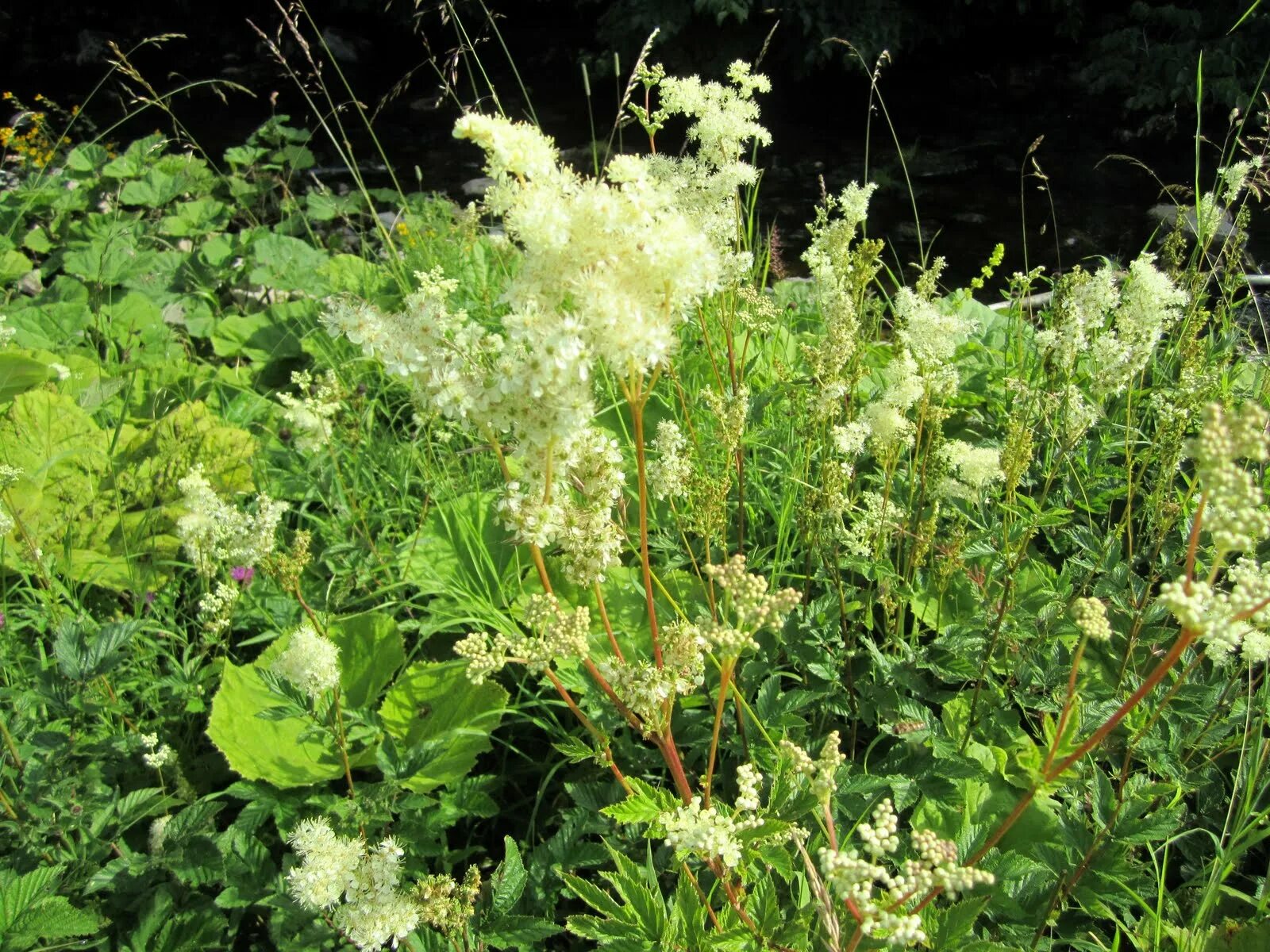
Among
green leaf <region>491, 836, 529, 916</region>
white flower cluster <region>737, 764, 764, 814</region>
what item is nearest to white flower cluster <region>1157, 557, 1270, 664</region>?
white flower cluster <region>737, 764, 764, 814</region>

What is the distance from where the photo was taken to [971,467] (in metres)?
1.67

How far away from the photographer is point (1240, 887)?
65.5 inches

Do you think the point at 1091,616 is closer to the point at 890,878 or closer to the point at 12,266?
the point at 890,878

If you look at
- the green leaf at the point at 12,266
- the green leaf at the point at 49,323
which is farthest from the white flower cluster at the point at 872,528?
the green leaf at the point at 12,266

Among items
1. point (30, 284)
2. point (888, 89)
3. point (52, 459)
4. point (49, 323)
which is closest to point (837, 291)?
point (52, 459)

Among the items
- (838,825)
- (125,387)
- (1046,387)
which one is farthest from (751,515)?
(125,387)

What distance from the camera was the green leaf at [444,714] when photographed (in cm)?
175

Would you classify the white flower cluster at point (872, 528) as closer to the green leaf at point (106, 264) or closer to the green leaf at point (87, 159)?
the green leaf at point (106, 264)

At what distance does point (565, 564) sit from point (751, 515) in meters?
1.24

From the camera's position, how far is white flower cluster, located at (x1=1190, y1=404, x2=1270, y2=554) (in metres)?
0.79

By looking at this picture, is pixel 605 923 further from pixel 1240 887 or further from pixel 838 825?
pixel 1240 887

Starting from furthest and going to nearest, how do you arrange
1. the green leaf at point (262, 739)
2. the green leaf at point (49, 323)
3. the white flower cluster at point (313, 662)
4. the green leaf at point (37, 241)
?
the green leaf at point (37, 241) < the green leaf at point (49, 323) < the green leaf at point (262, 739) < the white flower cluster at point (313, 662)

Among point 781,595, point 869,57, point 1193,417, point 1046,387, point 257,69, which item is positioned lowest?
point 257,69

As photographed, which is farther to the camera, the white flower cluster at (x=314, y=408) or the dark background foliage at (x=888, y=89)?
the dark background foliage at (x=888, y=89)
